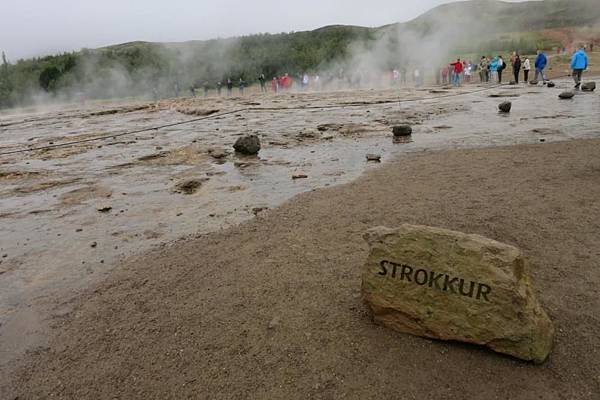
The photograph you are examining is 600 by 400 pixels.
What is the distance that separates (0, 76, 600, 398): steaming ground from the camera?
98.7 inches

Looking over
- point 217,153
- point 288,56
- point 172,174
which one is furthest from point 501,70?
point 288,56

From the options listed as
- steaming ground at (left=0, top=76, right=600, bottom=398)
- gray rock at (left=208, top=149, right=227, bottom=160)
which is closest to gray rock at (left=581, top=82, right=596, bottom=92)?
steaming ground at (left=0, top=76, right=600, bottom=398)

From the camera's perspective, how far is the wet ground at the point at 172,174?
4102 mm

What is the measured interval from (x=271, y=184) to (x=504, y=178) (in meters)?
3.06

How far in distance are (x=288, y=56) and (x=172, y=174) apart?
128 ft

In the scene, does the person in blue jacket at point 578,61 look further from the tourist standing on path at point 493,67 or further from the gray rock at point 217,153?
the gray rock at point 217,153

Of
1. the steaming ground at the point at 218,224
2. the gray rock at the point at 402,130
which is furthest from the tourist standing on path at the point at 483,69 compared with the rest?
the gray rock at the point at 402,130

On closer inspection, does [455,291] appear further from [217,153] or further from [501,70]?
[501,70]

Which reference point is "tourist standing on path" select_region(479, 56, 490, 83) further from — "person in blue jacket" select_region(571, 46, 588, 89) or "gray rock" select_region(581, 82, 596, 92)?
"gray rock" select_region(581, 82, 596, 92)

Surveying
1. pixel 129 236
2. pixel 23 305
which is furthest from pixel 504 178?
pixel 23 305

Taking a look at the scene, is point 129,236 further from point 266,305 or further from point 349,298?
point 349,298

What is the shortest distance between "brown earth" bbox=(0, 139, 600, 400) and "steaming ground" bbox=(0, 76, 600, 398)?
0.05 feet

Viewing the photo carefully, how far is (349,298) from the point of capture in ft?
9.81

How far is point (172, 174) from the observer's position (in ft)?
23.8
